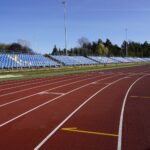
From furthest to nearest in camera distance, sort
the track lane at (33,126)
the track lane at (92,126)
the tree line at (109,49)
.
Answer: the tree line at (109,49) → the track lane at (33,126) → the track lane at (92,126)

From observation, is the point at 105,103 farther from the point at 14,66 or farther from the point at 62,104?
the point at 14,66

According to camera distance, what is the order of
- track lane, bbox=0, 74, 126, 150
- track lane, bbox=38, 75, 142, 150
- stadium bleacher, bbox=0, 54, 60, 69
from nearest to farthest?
track lane, bbox=38, 75, 142, 150
track lane, bbox=0, 74, 126, 150
stadium bleacher, bbox=0, 54, 60, 69

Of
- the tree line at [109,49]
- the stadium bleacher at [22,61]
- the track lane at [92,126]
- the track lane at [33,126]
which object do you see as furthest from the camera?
the tree line at [109,49]

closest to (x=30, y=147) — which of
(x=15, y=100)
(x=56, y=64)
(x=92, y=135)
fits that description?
(x=92, y=135)

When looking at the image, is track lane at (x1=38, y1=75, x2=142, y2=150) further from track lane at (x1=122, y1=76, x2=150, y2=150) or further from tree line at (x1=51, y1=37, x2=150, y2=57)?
tree line at (x1=51, y1=37, x2=150, y2=57)

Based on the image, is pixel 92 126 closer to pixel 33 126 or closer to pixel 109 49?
pixel 33 126

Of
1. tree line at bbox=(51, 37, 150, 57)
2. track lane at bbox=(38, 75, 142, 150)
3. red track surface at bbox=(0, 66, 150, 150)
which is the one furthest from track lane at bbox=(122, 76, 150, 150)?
tree line at bbox=(51, 37, 150, 57)

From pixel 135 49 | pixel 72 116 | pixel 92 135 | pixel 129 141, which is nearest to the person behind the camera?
pixel 129 141

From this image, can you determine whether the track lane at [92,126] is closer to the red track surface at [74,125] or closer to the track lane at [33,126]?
the red track surface at [74,125]

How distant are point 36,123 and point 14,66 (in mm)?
29744

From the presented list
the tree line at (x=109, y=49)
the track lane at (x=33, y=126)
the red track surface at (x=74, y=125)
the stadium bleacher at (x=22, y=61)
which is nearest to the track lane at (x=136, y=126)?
the red track surface at (x=74, y=125)

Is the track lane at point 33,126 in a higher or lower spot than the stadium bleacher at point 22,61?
lower

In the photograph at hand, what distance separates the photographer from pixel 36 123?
8.59 m

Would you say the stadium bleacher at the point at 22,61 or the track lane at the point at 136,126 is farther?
the stadium bleacher at the point at 22,61
